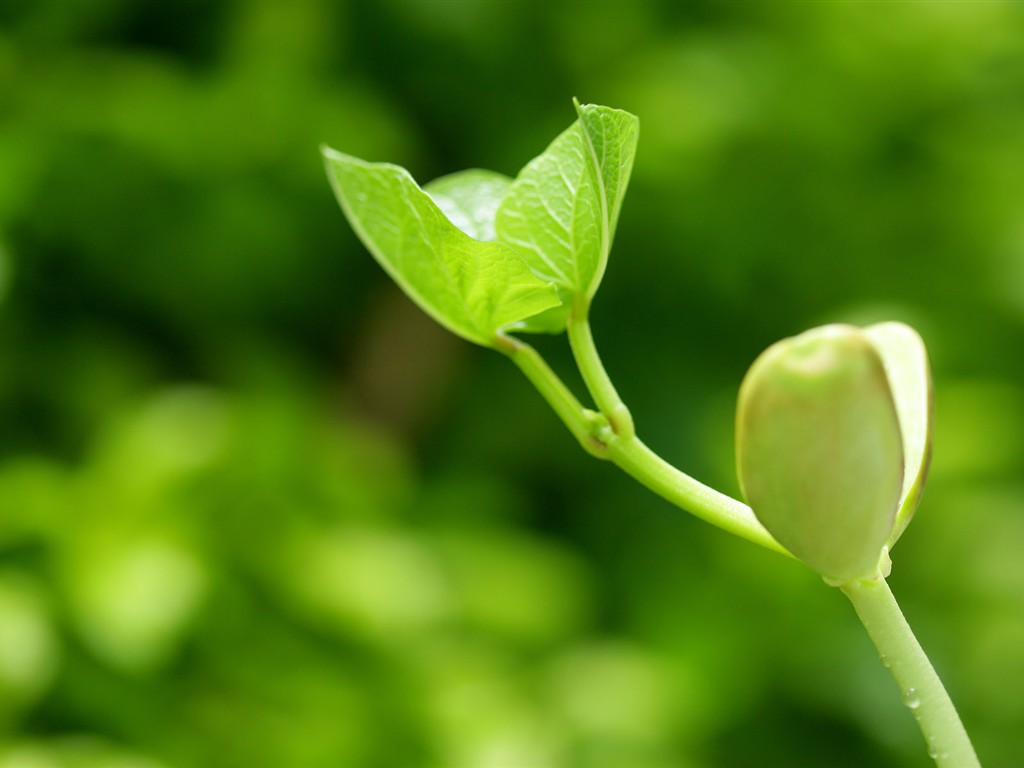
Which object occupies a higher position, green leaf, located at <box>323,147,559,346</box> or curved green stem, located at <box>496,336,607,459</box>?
green leaf, located at <box>323,147,559,346</box>

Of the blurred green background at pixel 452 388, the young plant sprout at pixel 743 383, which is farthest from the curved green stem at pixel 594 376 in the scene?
the blurred green background at pixel 452 388

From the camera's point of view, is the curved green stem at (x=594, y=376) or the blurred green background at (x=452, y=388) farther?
the blurred green background at (x=452, y=388)

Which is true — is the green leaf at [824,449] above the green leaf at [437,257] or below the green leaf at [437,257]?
below

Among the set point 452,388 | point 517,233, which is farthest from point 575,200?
point 452,388

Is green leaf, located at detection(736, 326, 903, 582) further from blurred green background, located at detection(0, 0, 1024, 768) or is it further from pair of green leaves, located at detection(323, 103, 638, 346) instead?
blurred green background, located at detection(0, 0, 1024, 768)

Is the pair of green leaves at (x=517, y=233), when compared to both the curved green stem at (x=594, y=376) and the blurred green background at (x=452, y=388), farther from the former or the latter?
the blurred green background at (x=452, y=388)

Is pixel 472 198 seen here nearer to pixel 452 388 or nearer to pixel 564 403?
pixel 564 403

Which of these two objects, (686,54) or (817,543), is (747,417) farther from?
(686,54)

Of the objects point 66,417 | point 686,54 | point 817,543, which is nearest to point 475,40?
point 686,54

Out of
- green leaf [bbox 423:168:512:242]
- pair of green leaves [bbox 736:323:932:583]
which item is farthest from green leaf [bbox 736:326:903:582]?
green leaf [bbox 423:168:512:242]
